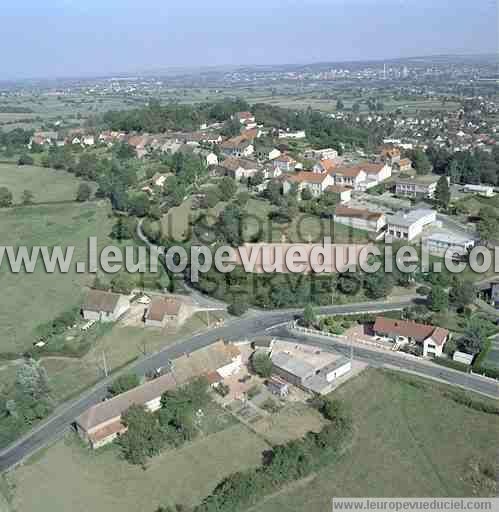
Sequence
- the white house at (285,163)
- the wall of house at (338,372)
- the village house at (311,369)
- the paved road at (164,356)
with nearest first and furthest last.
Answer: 1. the paved road at (164,356)
2. the village house at (311,369)
3. the wall of house at (338,372)
4. the white house at (285,163)

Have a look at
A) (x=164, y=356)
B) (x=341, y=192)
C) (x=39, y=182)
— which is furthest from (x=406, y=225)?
(x=39, y=182)

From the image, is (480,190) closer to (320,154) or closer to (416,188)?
(416,188)

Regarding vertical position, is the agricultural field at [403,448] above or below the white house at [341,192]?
below

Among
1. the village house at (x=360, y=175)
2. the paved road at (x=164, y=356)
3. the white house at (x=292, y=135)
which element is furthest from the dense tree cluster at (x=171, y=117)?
the paved road at (x=164, y=356)

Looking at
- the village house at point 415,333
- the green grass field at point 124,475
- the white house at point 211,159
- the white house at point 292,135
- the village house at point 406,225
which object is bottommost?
the green grass field at point 124,475

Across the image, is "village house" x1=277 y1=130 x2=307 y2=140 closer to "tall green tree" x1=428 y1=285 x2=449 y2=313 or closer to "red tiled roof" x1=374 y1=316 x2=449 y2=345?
"tall green tree" x1=428 y1=285 x2=449 y2=313

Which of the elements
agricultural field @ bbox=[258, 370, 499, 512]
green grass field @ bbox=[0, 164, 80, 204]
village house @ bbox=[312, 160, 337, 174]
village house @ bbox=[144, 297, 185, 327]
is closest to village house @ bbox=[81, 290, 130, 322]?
village house @ bbox=[144, 297, 185, 327]

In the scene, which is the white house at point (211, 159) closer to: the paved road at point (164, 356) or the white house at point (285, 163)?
the white house at point (285, 163)
